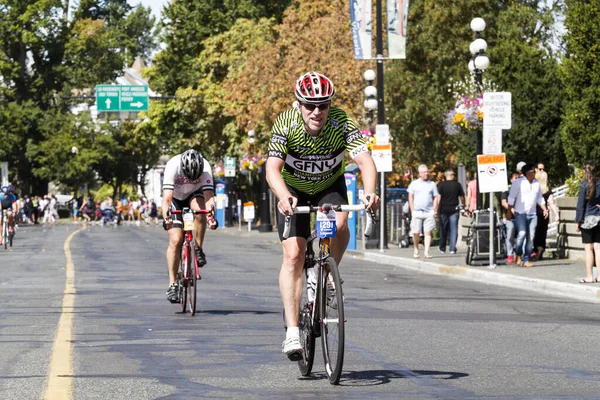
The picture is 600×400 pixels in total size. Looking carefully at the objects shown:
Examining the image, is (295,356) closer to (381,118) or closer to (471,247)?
(471,247)

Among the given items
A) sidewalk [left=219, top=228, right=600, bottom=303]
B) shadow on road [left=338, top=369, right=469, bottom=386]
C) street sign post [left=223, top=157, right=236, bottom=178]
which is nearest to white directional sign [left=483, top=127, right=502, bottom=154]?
sidewalk [left=219, top=228, right=600, bottom=303]

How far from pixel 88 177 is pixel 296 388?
90760 mm

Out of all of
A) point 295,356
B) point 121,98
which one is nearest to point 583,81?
point 295,356

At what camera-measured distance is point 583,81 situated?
2656 cm

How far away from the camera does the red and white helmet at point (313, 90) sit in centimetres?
846

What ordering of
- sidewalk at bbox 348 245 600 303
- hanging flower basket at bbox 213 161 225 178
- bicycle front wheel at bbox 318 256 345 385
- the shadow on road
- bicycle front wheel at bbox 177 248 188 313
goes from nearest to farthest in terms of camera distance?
bicycle front wheel at bbox 318 256 345 385 → the shadow on road → bicycle front wheel at bbox 177 248 188 313 → sidewalk at bbox 348 245 600 303 → hanging flower basket at bbox 213 161 225 178

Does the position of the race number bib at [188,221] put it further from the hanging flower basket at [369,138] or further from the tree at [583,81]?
the hanging flower basket at [369,138]

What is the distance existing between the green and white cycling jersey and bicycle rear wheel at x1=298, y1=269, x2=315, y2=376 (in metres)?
0.78

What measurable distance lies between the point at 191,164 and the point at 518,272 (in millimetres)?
9273

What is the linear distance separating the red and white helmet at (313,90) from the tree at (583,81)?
Result: 1839cm

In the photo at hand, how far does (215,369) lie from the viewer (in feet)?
30.4

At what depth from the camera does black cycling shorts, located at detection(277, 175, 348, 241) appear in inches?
342

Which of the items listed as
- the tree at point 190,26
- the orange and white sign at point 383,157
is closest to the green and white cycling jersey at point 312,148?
the orange and white sign at point 383,157

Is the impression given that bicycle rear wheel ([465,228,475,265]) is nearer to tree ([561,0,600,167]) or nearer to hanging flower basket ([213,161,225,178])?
tree ([561,0,600,167])
